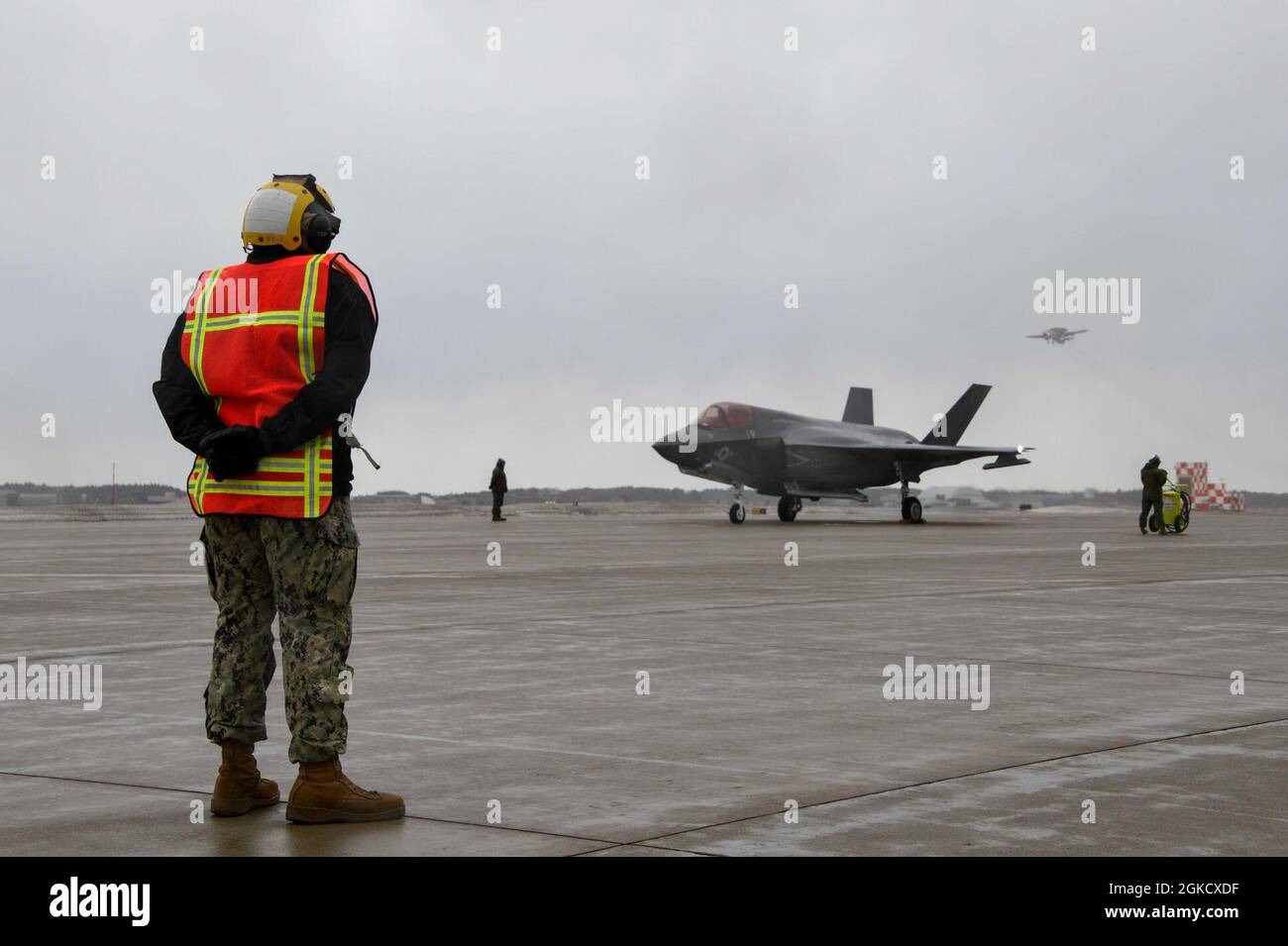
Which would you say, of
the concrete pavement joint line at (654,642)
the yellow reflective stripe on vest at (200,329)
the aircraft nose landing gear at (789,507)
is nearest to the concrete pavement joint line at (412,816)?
the yellow reflective stripe on vest at (200,329)

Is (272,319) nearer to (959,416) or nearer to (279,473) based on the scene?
(279,473)

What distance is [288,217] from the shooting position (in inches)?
197

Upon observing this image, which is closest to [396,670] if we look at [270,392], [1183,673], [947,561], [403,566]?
[270,392]

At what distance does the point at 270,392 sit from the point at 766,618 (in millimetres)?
7206

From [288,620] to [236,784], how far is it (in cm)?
58

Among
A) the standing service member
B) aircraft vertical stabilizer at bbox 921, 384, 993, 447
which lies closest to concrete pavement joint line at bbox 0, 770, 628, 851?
the standing service member

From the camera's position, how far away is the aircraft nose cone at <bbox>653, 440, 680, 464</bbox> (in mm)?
38844

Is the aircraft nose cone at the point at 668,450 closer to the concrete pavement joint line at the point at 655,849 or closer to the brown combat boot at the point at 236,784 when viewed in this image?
the brown combat boot at the point at 236,784

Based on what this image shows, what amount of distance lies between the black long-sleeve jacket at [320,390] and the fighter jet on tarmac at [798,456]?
33.9 metres

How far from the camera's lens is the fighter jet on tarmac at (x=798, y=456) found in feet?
130

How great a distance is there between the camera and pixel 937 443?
50.3 metres
